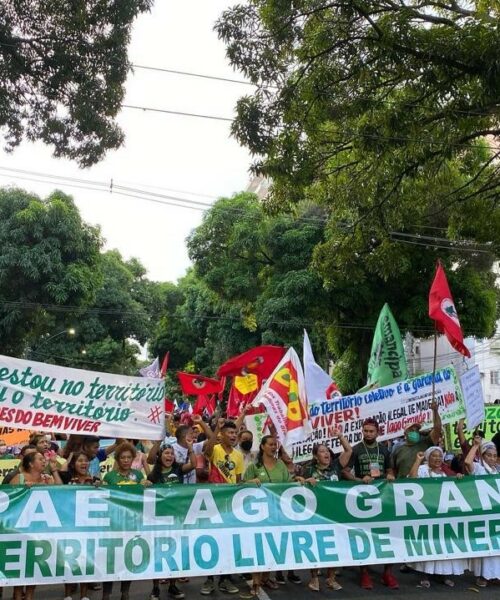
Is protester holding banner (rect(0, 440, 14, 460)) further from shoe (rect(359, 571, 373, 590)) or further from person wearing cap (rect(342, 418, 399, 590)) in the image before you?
shoe (rect(359, 571, 373, 590))

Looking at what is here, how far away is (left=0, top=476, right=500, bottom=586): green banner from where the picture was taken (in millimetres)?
5887

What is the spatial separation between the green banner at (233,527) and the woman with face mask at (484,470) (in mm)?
146

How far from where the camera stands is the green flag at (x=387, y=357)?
10.2 meters

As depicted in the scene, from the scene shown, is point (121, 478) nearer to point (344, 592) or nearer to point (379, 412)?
point (344, 592)

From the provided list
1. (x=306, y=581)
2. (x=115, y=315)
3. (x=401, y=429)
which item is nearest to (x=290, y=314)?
(x=401, y=429)

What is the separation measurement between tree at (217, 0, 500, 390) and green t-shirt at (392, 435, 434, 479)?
13.5ft

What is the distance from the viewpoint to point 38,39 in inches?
364

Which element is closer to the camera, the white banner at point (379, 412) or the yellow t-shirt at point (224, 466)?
the yellow t-shirt at point (224, 466)

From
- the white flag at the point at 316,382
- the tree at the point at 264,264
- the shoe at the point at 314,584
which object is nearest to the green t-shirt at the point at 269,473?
the shoe at the point at 314,584

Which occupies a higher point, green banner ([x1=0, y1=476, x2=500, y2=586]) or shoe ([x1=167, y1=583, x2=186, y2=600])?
green banner ([x1=0, y1=476, x2=500, y2=586])

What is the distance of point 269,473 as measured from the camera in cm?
688

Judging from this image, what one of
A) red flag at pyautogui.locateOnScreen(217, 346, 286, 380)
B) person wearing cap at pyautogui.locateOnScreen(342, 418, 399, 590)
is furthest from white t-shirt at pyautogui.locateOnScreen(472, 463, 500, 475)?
red flag at pyautogui.locateOnScreen(217, 346, 286, 380)

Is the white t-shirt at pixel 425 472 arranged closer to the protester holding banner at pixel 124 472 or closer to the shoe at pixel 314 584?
the shoe at pixel 314 584

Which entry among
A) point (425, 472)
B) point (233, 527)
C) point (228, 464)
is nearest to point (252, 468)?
point (228, 464)
